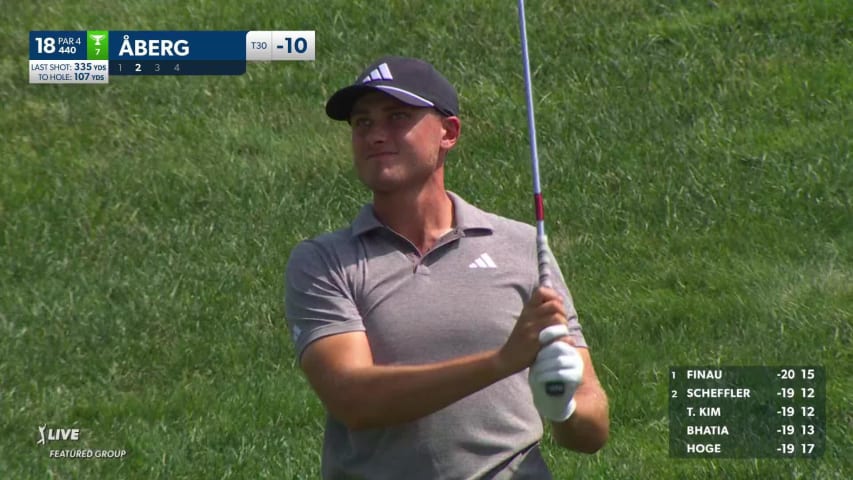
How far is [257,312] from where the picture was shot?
8.39 meters

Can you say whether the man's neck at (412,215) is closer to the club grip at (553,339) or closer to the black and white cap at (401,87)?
the black and white cap at (401,87)

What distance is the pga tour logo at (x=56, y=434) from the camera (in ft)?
24.1

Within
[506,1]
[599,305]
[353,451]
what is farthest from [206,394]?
[506,1]

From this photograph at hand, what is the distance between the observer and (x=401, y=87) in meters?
4.25

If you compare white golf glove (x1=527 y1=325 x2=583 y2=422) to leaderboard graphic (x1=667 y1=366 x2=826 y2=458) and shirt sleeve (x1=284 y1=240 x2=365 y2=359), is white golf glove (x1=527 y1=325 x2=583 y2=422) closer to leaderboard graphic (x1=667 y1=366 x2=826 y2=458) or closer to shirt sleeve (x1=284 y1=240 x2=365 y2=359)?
shirt sleeve (x1=284 y1=240 x2=365 y2=359)

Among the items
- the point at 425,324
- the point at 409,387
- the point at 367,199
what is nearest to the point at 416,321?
the point at 425,324

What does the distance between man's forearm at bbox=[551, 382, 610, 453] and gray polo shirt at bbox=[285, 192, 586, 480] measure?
→ 0.35 feet

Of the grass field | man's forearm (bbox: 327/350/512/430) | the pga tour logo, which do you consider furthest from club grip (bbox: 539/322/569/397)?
the pga tour logo

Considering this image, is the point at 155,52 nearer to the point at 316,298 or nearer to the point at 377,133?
the point at 377,133

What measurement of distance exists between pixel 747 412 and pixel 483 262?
138 inches

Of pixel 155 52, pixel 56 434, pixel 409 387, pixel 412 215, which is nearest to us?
pixel 409 387

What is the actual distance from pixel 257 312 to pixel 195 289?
0.49m

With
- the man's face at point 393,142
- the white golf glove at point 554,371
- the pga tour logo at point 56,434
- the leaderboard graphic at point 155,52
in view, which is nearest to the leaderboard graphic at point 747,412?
the pga tour logo at point 56,434

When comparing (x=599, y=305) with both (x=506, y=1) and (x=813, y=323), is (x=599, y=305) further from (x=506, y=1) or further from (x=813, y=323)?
(x=506, y=1)
